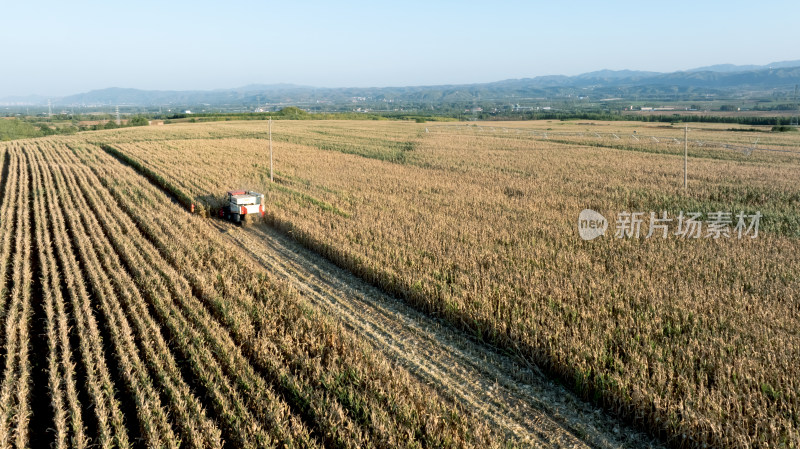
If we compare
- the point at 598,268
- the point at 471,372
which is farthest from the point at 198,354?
the point at 598,268

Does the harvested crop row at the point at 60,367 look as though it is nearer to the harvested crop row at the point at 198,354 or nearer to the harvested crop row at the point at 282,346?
the harvested crop row at the point at 198,354

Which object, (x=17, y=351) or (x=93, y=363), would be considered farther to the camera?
Answer: (x=17, y=351)

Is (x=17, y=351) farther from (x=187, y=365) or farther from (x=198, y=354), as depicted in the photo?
(x=198, y=354)

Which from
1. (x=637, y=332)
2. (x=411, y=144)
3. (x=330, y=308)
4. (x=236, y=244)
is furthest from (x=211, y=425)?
(x=411, y=144)

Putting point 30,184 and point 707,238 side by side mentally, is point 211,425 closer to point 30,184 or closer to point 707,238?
point 707,238

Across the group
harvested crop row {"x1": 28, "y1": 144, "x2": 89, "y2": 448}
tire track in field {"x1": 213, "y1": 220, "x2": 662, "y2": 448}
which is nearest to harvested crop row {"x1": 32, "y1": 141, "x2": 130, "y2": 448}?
harvested crop row {"x1": 28, "y1": 144, "x2": 89, "y2": 448}

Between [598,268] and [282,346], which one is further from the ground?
[598,268]
